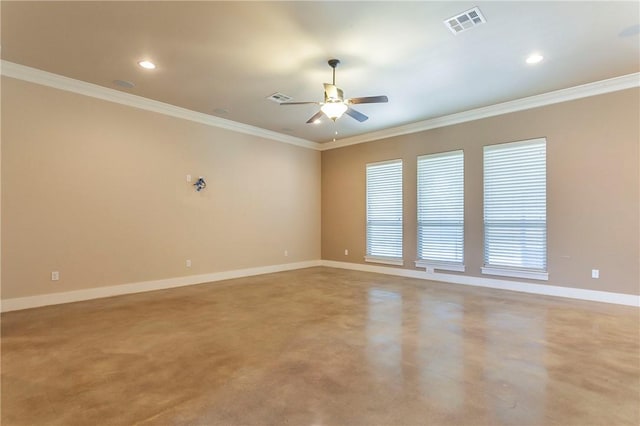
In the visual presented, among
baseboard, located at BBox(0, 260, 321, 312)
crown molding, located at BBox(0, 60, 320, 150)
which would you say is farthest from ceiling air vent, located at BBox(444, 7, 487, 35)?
baseboard, located at BBox(0, 260, 321, 312)

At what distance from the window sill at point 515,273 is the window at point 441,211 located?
0.46m

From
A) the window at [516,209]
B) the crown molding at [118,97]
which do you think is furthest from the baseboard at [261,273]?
the crown molding at [118,97]

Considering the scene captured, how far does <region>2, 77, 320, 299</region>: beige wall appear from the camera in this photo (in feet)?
13.7

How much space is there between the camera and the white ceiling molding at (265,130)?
4284 mm

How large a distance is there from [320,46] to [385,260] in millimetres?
4805

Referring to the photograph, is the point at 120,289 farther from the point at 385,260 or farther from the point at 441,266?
the point at 441,266

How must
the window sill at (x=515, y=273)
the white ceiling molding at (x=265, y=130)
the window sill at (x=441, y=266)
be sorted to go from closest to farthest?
the white ceiling molding at (x=265, y=130) < the window sill at (x=515, y=273) < the window sill at (x=441, y=266)

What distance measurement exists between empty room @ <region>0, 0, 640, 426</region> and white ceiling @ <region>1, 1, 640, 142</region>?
0.11 feet

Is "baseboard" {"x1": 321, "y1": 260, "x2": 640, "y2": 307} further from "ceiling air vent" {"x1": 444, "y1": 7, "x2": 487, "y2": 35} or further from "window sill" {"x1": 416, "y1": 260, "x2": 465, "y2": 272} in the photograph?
"ceiling air vent" {"x1": 444, "y1": 7, "x2": 487, "y2": 35}

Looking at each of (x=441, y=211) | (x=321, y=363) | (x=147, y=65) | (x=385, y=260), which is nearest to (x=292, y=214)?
(x=385, y=260)

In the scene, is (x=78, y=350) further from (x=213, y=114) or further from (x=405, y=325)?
(x=213, y=114)

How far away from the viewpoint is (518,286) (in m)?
5.29

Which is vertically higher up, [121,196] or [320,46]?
[320,46]

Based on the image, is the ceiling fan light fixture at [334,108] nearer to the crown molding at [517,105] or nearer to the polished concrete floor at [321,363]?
the polished concrete floor at [321,363]
